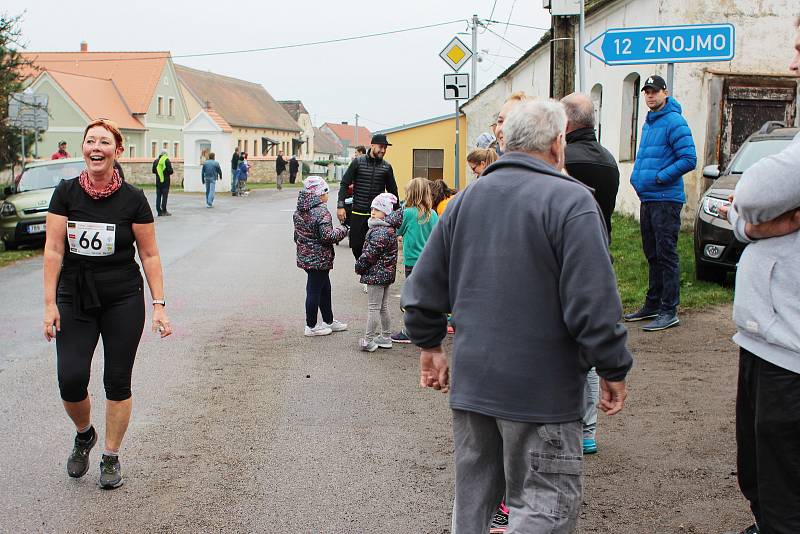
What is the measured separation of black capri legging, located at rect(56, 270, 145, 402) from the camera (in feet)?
15.7

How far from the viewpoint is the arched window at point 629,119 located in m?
17.3

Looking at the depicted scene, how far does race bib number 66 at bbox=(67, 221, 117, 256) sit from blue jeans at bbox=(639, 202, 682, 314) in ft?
17.4

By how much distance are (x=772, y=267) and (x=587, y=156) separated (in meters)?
1.99

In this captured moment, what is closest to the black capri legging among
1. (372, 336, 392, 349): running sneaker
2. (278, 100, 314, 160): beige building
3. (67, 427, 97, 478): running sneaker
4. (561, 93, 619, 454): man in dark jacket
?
(67, 427, 97, 478): running sneaker

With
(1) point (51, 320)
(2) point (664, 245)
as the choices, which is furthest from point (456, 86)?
(1) point (51, 320)

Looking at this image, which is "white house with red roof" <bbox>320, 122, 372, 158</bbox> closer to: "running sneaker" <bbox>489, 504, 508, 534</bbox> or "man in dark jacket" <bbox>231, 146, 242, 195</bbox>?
"man in dark jacket" <bbox>231, 146, 242, 195</bbox>

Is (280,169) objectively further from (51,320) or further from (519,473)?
(519,473)

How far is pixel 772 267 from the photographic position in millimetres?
3145

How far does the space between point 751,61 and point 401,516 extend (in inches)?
504

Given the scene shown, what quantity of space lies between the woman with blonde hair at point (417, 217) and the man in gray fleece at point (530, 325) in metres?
5.11

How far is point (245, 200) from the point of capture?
33969 mm

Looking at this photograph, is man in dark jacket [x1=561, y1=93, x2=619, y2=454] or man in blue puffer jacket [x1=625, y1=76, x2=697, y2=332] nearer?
man in dark jacket [x1=561, y1=93, x2=619, y2=454]

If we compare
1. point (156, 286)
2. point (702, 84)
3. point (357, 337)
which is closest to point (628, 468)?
point (156, 286)

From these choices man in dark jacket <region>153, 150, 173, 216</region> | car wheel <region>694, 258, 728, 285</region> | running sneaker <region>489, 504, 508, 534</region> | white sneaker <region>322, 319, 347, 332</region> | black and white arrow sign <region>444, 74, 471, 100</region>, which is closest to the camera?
running sneaker <region>489, 504, 508, 534</region>
